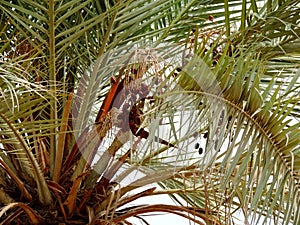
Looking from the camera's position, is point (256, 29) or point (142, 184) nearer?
point (256, 29)

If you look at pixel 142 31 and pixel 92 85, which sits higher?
pixel 142 31

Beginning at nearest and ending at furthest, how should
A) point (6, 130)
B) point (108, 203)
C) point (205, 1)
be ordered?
point (6, 130) → point (108, 203) → point (205, 1)

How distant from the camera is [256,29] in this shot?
1006 mm

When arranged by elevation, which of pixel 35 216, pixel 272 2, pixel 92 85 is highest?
pixel 272 2

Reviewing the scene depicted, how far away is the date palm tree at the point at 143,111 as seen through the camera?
0.81 meters

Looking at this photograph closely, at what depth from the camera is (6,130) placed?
91cm

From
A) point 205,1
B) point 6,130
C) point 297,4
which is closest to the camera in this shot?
point 6,130

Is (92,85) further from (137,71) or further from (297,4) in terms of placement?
(297,4)

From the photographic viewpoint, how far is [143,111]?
38.5 inches

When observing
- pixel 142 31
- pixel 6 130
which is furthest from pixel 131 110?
pixel 142 31

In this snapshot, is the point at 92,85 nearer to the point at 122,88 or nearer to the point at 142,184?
the point at 122,88

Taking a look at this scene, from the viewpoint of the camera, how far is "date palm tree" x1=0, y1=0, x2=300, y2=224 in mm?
811

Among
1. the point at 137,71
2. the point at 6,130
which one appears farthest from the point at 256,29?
the point at 6,130

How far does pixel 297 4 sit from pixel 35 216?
593mm
